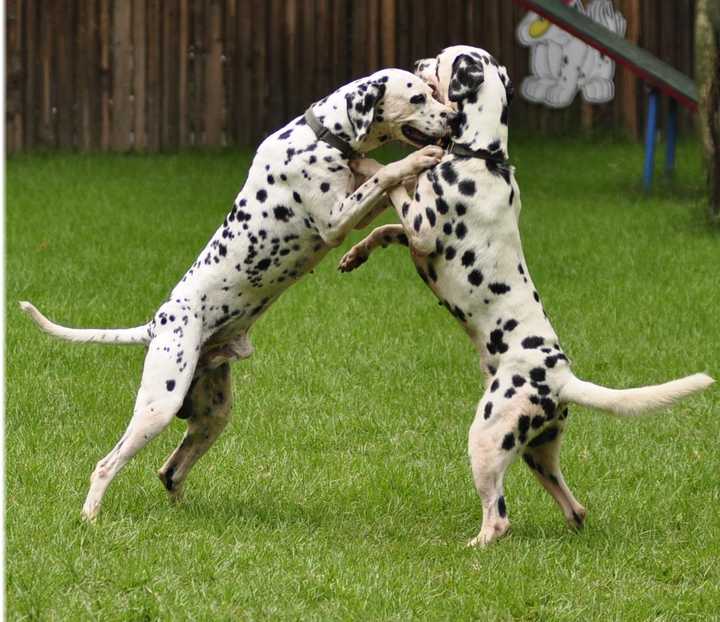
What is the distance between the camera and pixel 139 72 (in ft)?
58.7

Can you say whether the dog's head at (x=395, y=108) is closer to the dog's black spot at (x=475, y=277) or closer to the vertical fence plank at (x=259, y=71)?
the dog's black spot at (x=475, y=277)

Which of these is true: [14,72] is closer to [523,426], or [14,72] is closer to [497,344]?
[497,344]

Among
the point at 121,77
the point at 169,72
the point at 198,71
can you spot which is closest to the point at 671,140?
the point at 198,71

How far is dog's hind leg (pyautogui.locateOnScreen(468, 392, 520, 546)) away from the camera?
18.7 feet

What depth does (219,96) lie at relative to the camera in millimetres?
18109

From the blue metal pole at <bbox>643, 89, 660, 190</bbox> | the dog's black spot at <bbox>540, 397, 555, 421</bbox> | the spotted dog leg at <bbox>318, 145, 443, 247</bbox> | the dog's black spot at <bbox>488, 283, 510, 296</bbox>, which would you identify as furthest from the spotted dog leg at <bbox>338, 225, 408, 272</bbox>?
the blue metal pole at <bbox>643, 89, 660, 190</bbox>

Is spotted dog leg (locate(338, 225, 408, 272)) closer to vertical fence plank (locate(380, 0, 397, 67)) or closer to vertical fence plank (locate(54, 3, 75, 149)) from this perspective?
vertical fence plank (locate(380, 0, 397, 67))

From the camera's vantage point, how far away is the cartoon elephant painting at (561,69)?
18.3 meters

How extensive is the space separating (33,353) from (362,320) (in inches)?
90.6

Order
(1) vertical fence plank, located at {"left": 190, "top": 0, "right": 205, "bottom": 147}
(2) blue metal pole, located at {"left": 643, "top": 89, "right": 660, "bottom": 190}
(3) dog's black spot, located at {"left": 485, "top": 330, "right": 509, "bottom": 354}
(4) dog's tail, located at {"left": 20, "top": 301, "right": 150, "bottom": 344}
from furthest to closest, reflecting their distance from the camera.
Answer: (1) vertical fence plank, located at {"left": 190, "top": 0, "right": 205, "bottom": 147} → (2) blue metal pole, located at {"left": 643, "top": 89, "right": 660, "bottom": 190} → (4) dog's tail, located at {"left": 20, "top": 301, "right": 150, "bottom": 344} → (3) dog's black spot, located at {"left": 485, "top": 330, "right": 509, "bottom": 354}

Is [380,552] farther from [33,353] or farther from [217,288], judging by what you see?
[33,353]

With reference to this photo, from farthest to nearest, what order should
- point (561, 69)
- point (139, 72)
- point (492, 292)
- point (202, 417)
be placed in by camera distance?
point (561, 69) < point (139, 72) < point (202, 417) < point (492, 292)

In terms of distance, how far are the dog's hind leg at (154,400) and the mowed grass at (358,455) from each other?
0.17m

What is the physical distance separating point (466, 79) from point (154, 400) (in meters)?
1.80
